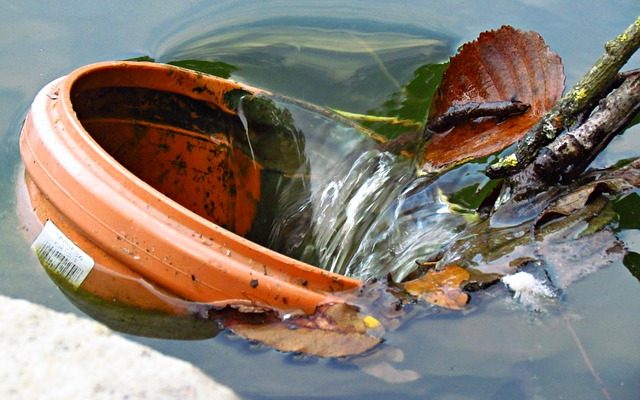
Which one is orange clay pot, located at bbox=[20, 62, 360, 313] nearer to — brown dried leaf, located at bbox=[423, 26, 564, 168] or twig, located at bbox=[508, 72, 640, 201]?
twig, located at bbox=[508, 72, 640, 201]

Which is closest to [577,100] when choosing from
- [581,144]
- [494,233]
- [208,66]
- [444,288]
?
[581,144]

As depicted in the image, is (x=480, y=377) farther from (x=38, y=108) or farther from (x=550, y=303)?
(x=38, y=108)

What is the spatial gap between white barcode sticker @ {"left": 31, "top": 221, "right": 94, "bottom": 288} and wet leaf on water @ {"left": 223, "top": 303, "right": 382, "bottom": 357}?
338 millimetres

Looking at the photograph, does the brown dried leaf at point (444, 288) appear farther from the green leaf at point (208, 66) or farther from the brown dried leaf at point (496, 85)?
the green leaf at point (208, 66)

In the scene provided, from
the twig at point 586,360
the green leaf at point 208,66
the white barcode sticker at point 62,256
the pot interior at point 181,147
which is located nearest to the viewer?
the twig at point 586,360

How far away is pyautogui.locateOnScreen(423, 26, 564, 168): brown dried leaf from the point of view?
165 centimetres

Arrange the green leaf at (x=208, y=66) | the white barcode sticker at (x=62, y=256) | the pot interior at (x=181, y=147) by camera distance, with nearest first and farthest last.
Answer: the white barcode sticker at (x=62, y=256)
the pot interior at (x=181, y=147)
the green leaf at (x=208, y=66)

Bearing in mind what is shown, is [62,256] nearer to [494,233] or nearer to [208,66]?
[494,233]

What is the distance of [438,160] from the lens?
5.74 feet

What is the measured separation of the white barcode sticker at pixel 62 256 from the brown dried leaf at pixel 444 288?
0.56 meters

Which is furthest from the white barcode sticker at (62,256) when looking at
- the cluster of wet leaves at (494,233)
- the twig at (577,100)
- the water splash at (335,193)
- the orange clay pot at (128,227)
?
the twig at (577,100)

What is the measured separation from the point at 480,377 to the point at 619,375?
219mm

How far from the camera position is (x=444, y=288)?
1271 millimetres

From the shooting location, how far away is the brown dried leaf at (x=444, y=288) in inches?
49.8
